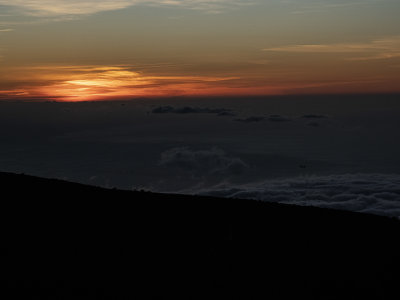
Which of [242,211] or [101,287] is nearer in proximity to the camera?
[101,287]

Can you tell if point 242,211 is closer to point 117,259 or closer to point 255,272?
point 255,272

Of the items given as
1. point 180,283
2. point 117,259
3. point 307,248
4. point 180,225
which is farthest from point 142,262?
point 307,248

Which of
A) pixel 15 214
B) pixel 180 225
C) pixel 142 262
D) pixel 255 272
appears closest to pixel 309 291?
pixel 255 272

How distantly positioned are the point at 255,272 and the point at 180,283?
3.30 m

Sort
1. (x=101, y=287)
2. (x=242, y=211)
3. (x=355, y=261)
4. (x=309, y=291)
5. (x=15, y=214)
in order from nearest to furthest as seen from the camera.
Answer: (x=101, y=287) < (x=309, y=291) < (x=355, y=261) < (x=15, y=214) < (x=242, y=211)

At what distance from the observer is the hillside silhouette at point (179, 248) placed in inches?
601

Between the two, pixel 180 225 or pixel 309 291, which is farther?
pixel 180 225

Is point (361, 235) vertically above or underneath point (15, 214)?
underneath

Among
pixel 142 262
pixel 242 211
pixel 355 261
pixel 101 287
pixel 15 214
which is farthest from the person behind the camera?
pixel 242 211

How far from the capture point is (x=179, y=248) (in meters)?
19.0

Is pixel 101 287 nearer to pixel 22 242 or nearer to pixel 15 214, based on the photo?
pixel 22 242

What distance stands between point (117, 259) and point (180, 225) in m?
5.35

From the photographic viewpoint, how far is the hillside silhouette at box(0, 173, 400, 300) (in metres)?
15.3

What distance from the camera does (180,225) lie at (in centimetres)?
2203
